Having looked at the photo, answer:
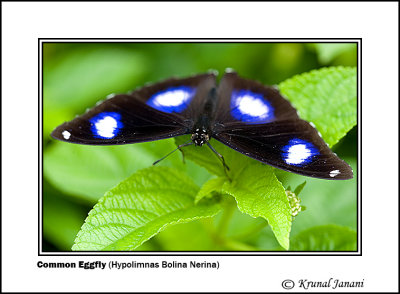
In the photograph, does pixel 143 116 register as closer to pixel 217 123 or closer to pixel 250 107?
pixel 217 123

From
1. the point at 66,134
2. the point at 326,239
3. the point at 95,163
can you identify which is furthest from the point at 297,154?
the point at 95,163

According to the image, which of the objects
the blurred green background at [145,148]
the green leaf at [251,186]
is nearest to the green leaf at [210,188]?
the green leaf at [251,186]

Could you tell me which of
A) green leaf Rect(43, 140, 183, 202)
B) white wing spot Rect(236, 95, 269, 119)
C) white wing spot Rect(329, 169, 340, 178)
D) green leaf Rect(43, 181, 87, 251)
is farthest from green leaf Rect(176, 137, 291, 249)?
green leaf Rect(43, 181, 87, 251)

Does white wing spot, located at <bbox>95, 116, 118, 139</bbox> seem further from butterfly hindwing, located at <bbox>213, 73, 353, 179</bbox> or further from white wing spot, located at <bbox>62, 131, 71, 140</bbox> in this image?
butterfly hindwing, located at <bbox>213, 73, 353, 179</bbox>

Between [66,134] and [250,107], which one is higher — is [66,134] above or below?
below

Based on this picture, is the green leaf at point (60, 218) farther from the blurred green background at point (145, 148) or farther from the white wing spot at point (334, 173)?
the white wing spot at point (334, 173)

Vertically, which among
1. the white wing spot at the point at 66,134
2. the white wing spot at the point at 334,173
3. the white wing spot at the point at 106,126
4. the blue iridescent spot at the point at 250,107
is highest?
the blue iridescent spot at the point at 250,107
